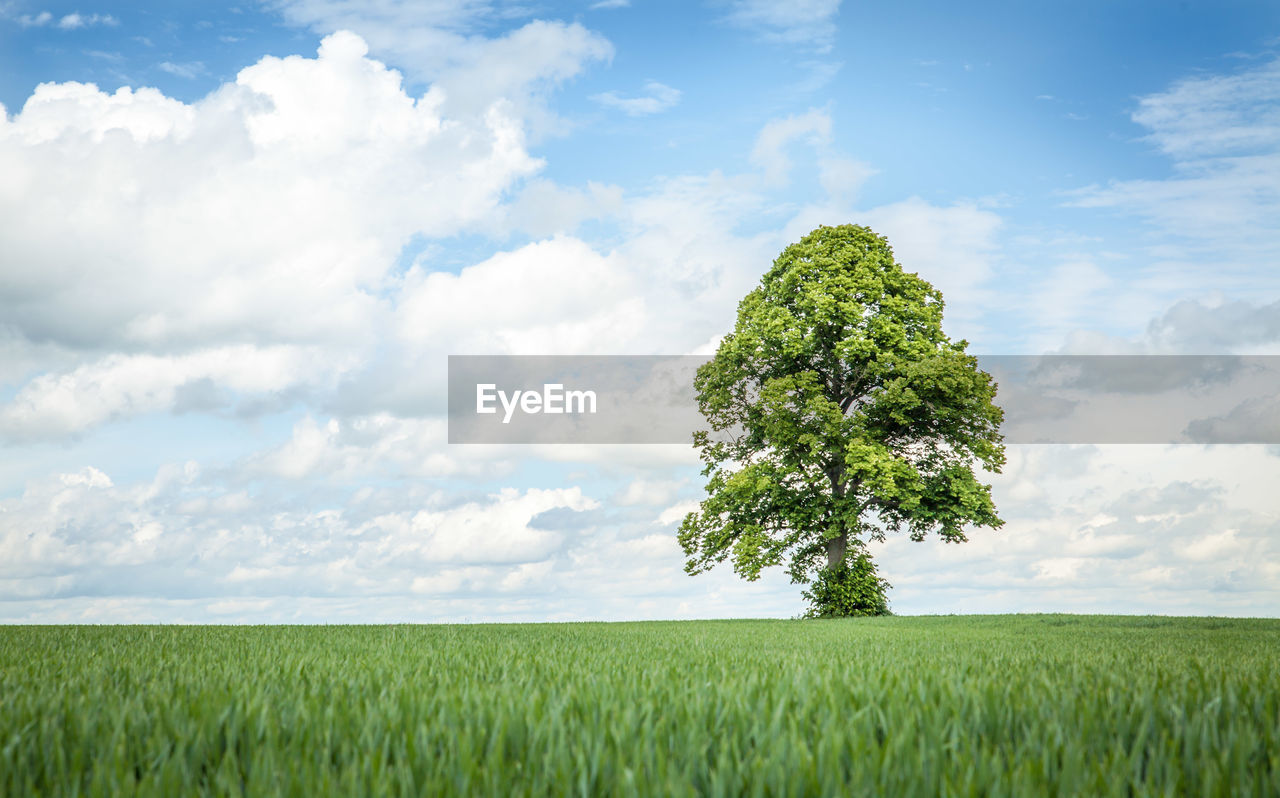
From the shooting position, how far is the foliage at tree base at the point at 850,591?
26.3 metres

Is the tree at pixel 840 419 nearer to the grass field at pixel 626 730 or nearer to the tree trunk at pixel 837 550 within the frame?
the tree trunk at pixel 837 550

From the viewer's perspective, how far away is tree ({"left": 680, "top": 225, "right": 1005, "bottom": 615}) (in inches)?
1033

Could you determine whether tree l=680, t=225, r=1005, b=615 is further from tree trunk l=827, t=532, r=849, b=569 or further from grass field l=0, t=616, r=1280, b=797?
grass field l=0, t=616, r=1280, b=797

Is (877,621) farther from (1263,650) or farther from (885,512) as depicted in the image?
(1263,650)

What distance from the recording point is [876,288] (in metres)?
27.6

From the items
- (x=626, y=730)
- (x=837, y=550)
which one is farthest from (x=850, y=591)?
(x=626, y=730)

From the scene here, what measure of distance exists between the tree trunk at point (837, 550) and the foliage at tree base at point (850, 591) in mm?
163

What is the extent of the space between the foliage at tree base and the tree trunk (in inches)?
6.4

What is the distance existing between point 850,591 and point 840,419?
519cm

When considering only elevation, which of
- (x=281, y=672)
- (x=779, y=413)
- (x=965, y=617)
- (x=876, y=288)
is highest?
(x=876, y=288)

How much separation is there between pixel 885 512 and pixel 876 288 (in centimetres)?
702

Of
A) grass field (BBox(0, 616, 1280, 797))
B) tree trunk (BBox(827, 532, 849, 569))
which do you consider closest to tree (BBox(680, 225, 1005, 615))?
tree trunk (BBox(827, 532, 849, 569))

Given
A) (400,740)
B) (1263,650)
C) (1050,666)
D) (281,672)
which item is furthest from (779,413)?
(400,740)

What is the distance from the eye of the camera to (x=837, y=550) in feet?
89.2
